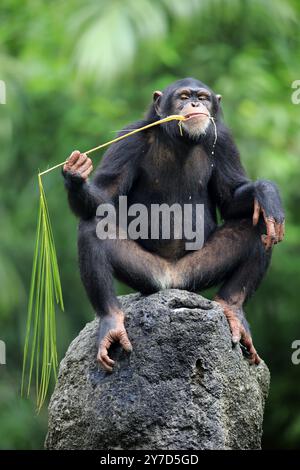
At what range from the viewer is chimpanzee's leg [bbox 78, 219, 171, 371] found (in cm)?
640

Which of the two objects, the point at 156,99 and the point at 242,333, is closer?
the point at 242,333

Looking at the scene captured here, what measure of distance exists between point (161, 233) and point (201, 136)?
0.78 meters

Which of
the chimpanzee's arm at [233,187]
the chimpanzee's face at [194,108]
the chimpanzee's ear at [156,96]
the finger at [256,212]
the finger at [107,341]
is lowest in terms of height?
the finger at [107,341]

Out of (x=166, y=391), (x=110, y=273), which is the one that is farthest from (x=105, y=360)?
(x=110, y=273)

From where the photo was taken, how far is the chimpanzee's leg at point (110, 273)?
21.0 ft

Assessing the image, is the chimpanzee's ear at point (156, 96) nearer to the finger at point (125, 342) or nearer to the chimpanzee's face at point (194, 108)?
the chimpanzee's face at point (194, 108)

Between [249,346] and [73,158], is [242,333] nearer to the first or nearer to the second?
[249,346]

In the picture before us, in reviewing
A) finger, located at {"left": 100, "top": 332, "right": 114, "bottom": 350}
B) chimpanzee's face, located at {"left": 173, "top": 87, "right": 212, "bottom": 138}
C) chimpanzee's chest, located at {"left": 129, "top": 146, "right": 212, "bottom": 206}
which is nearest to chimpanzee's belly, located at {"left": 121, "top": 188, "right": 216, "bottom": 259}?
chimpanzee's chest, located at {"left": 129, "top": 146, "right": 212, "bottom": 206}

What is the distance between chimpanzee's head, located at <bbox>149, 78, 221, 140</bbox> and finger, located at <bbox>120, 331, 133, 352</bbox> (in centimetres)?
173

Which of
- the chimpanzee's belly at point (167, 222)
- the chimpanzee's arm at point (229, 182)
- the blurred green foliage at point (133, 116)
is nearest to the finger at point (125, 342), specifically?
the chimpanzee's belly at point (167, 222)

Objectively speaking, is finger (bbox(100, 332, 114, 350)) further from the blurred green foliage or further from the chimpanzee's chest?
the blurred green foliage

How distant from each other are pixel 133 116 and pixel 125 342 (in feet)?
27.3

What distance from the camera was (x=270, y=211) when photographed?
267 inches

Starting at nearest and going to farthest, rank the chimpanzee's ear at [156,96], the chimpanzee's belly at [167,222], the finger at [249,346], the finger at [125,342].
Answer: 1. the finger at [125,342]
2. the finger at [249,346]
3. the chimpanzee's belly at [167,222]
4. the chimpanzee's ear at [156,96]
